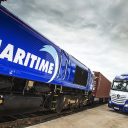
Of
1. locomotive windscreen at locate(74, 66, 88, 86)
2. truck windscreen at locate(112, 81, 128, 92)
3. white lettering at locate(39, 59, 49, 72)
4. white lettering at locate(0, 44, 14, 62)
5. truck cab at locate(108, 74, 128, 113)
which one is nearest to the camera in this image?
white lettering at locate(0, 44, 14, 62)

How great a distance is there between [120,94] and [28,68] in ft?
48.0

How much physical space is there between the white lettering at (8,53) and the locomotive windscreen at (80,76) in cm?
948

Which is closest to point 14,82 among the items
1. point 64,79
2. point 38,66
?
point 38,66

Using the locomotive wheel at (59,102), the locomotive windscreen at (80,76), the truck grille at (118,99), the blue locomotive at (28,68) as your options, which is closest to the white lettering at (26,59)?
the blue locomotive at (28,68)

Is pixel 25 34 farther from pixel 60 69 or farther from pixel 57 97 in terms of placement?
pixel 57 97

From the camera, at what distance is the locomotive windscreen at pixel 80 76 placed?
57.9 ft

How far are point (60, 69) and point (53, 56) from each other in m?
1.48

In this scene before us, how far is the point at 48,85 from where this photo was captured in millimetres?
13125

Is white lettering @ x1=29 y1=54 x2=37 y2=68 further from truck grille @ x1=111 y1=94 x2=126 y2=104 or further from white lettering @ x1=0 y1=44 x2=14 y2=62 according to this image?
truck grille @ x1=111 y1=94 x2=126 y2=104

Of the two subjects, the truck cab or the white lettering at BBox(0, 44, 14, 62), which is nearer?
the white lettering at BBox(0, 44, 14, 62)

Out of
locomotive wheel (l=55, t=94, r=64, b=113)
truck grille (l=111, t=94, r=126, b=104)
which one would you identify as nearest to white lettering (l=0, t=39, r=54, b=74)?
locomotive wheel (l=55, t=94, r=64, b=113)

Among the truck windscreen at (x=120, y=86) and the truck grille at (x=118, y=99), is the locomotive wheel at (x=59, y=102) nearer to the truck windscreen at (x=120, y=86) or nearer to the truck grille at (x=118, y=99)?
the truck grille at (x=118, y=99)

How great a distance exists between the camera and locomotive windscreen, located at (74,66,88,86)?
695 inches

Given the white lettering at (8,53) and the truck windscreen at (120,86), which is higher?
the truck windscreen at (120,86)
